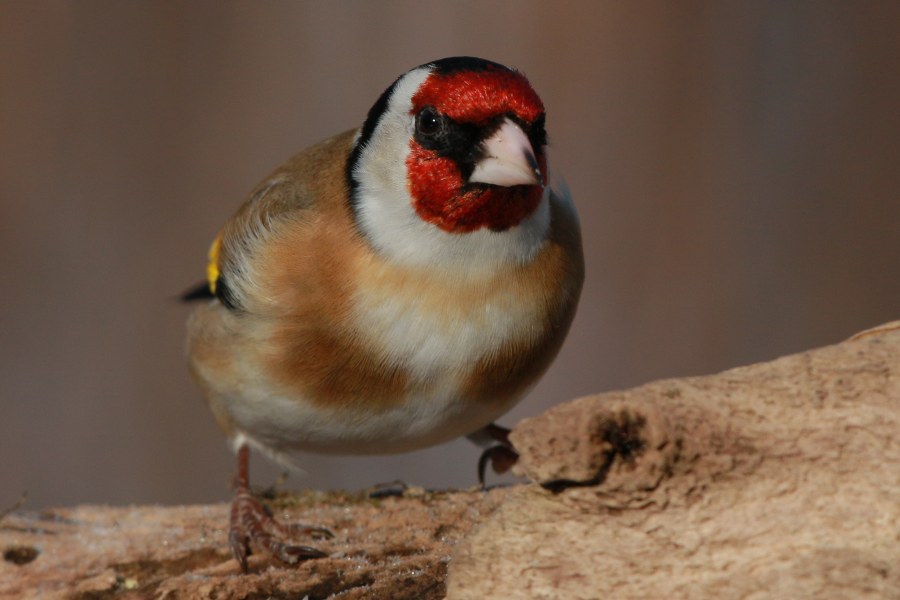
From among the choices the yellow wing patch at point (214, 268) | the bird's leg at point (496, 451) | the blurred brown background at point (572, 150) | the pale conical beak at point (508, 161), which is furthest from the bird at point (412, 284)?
the blurred brown background at point (572, 150)

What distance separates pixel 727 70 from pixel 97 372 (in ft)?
9.90

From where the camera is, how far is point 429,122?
2.32m

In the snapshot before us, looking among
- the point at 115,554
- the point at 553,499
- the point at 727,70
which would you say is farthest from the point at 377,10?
the point at 553,499

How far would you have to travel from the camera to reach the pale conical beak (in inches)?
84.0

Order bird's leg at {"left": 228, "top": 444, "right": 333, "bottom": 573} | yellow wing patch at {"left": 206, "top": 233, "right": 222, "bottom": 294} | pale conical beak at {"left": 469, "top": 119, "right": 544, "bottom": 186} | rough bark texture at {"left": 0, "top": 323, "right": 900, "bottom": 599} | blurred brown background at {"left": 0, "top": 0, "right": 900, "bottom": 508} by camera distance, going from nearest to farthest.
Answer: rough bark texture at {"left": 0, "top": 323, "right": 900, "bottom": 599} → pale conical beak at {"left": 469, "top": 119, "right": 544, "bottom": 186} → bird's leg at {"left": 228, "top": 444, "right": 333, "bottom": 573} → yellow wing patch at {"left": 206, "top": 233, "right": 222, "bottom": 294} → blurred brown background at {"left": 0, "top": 0, "right": 900, "bottom": 508}

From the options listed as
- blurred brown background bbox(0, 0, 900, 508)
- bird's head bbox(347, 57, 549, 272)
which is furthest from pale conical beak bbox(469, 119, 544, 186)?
blurred brown background bbox(0, 0, 900, 508)

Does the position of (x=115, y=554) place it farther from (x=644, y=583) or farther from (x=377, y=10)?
(x=377, y=10)

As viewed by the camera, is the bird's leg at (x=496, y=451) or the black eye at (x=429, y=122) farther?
the bird's leg at (x=496, y=451)

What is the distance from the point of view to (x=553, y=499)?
5.73 feet

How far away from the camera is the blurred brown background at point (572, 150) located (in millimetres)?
4543

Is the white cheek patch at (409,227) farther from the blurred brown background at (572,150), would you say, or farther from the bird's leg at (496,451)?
the blurred brown background at (572,150)

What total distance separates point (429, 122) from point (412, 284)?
346 mm

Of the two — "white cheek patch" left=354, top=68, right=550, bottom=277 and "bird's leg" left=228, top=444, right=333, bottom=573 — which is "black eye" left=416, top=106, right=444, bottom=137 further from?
"bird's leg" left=228, top=444, right=333, bottom=573

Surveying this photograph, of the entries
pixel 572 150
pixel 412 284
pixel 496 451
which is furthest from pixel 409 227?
pixel 572 150
